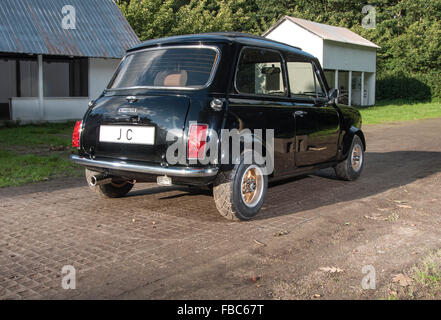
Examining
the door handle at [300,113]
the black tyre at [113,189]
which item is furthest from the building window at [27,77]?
the door handle at [300,113]

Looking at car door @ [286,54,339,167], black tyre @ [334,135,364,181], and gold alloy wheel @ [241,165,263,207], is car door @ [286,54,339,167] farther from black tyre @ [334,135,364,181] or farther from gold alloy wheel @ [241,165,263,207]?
gold alloy wheel @ [241,165,263,207]

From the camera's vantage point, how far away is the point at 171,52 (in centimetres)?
538

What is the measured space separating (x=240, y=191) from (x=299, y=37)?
29.9 m

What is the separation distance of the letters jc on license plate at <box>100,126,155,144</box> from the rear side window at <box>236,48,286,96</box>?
1.12 meters

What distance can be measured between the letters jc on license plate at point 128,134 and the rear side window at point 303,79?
213 centimetres

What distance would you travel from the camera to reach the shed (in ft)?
59.1

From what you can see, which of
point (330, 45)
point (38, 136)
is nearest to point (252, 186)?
point (38, 136)

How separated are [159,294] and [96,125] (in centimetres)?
265

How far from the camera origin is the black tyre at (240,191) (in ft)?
16.3

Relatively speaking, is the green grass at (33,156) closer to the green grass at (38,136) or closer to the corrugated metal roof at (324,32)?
the green grass at (38,136)

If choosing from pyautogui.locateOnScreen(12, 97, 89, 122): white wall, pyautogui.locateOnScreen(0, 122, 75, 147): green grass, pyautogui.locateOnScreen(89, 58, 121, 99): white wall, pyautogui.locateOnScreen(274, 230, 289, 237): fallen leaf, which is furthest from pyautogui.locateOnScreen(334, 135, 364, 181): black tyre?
Answer: pyautogui.locateOnScreen(89, 58, 121, 99): white wall

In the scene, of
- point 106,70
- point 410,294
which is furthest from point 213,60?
point 106,70

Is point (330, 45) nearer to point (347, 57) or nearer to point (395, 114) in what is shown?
point (347, 57)
